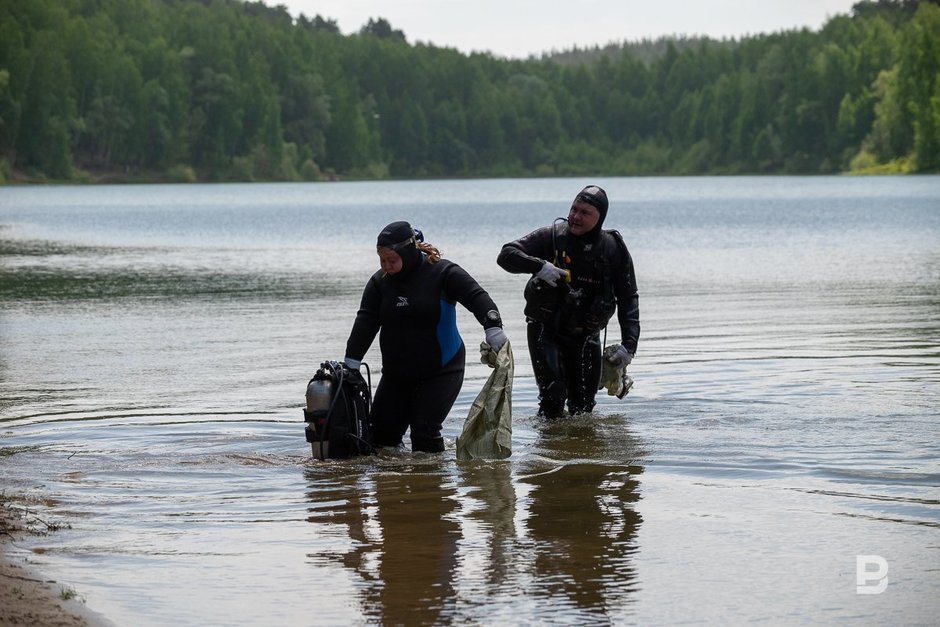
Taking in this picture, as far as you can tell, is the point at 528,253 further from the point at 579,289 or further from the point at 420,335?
the point at 420,335

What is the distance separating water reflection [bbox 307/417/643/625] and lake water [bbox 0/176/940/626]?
0.06 feet

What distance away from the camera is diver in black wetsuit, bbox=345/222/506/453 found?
828cm

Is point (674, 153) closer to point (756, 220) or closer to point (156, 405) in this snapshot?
point (756, 220)

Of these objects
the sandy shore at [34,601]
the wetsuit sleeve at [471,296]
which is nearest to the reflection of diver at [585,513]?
the wetsuit sleeve at [471,296]

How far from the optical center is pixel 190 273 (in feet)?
88.2

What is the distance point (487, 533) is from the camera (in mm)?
6703

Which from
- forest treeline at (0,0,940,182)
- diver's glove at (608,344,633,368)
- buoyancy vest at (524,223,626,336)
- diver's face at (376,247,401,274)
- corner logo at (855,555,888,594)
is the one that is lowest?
corner logo at (855,555,888,594)

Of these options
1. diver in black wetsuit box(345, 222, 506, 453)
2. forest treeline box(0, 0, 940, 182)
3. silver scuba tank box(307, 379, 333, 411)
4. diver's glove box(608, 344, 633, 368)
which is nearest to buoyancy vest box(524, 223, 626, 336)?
diver's glove box(608, 344, 633, 368)

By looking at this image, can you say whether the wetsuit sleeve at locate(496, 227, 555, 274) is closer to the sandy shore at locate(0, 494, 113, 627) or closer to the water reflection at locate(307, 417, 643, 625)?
the water reflection at locate(307, 417, 643, 625)

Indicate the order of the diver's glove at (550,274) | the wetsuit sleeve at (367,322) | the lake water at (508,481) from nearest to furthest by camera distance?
1. the lake water at (508,481)
2. the wetsuit sleeve at (367,322)
3. the diver's glove at (550,274)

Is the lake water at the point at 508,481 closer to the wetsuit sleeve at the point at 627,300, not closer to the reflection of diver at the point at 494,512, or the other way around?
the reflection of diver at the point at 494,512

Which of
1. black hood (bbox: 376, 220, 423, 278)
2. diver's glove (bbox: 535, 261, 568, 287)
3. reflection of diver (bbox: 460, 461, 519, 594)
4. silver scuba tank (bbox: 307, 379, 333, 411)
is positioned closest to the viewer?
reflection of diver (bbox: 460, 461, 519, 594)

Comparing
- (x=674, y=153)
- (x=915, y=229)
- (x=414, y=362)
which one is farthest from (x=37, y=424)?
(x=674, y=153)

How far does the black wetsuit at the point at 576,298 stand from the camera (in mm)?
9406
